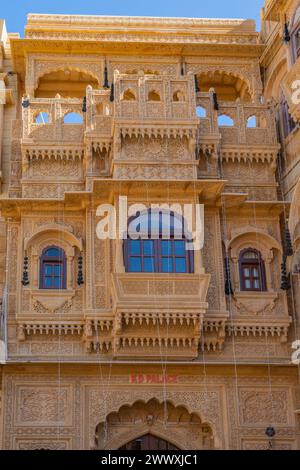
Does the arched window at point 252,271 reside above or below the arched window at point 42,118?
below

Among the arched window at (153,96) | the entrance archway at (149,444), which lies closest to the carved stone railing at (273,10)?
the arched window at (153,96)

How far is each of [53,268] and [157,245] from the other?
205 cm

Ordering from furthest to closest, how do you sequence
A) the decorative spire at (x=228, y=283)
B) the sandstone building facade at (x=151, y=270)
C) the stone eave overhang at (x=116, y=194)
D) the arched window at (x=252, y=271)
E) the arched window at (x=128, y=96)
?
the arched window at (x=128, y=96) < the arched window at (x=252, y=271) < the decorative spire at (x=228, y=283) < the stone eave overhang at (x=116, y=194) < the sandstone building facade at (x=151, y=270)

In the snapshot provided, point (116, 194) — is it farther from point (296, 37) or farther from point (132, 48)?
point (296, 37)

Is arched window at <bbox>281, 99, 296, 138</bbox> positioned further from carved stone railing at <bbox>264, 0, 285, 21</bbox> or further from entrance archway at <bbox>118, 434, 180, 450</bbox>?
entrance archway at <bbox>118, 434, 180, 450</bbox>

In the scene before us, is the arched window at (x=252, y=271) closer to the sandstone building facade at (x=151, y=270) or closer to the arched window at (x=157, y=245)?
the sandstone building facade at (x=151, y=270)

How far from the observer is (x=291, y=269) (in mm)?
15562

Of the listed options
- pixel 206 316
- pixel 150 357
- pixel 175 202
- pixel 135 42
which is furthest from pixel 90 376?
pixel 135 42

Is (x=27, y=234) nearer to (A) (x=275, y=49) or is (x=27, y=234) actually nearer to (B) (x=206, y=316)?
(B) (x=206, y=316)

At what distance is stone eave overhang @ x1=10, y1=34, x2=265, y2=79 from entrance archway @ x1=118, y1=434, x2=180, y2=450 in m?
8.08

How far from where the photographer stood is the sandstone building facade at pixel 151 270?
48.3ft

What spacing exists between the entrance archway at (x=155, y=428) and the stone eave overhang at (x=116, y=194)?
3.83 meters

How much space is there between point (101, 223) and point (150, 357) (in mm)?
2692

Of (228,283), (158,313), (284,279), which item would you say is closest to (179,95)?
(228,283)
